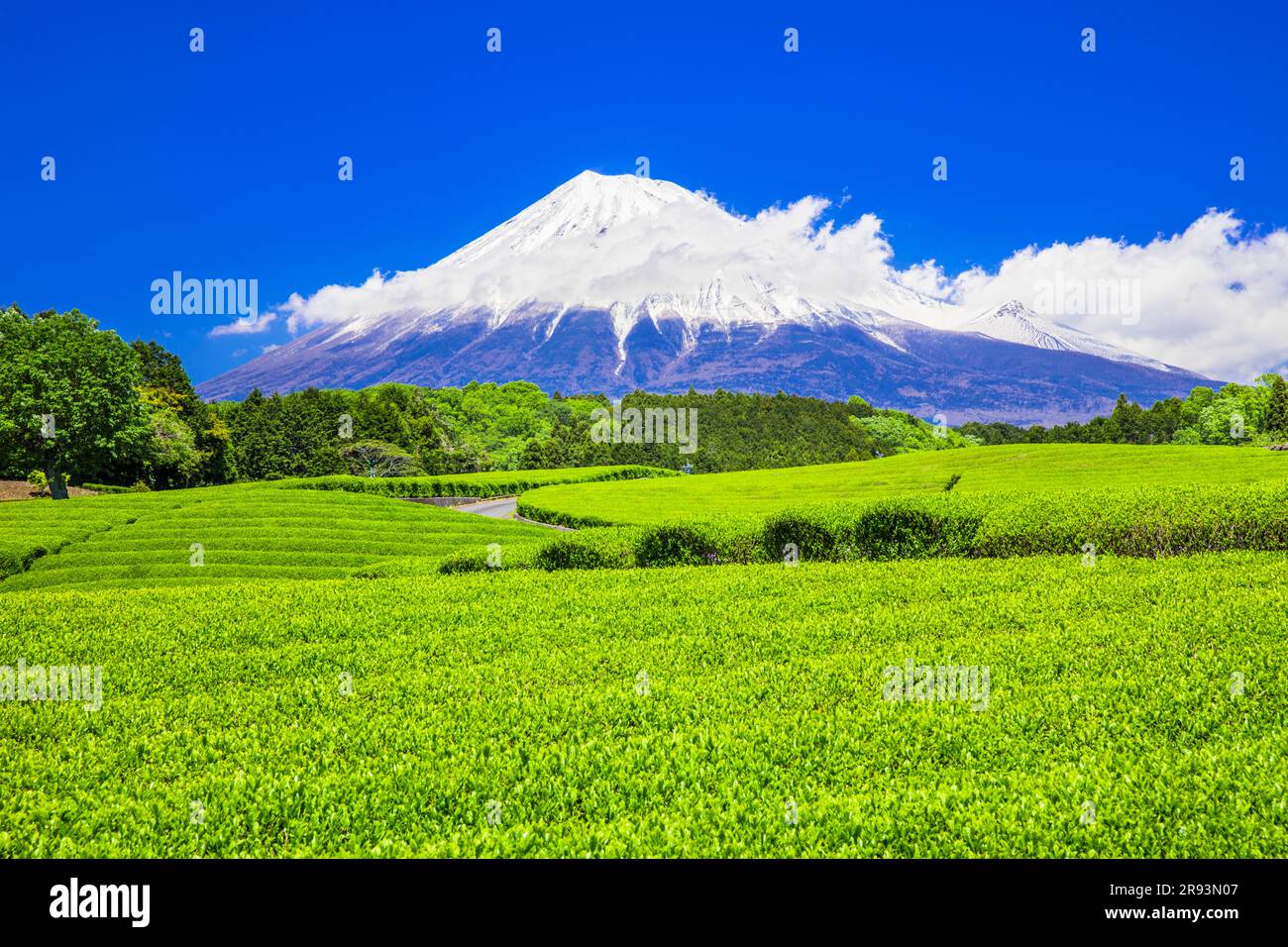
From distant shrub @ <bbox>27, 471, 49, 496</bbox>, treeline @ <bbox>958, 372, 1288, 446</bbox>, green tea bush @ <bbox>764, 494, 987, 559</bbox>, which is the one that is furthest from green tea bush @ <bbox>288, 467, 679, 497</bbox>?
treeline @ <bbox>958, 372, 1288, 446</bbox>

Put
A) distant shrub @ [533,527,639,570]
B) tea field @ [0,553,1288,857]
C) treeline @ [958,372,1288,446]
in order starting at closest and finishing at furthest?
tea field @ [0,553,1288,857], distant shrub @ [533,527,639,570], treeline @ [958,372,1288,446]

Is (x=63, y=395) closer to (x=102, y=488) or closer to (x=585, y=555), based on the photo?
(x=102, y=488)

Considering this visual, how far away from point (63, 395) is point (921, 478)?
4888cm

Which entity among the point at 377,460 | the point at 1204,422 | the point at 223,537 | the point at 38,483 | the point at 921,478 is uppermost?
the point at 1204,422

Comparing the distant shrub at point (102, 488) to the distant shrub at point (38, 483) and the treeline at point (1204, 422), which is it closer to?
the distant shrub at point (38, 483)

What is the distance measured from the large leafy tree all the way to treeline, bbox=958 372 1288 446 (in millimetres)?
87892

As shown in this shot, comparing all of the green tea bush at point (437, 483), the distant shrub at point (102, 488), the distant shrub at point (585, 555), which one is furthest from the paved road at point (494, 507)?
the distant shrub at point (585, 555)

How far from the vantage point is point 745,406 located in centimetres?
13475

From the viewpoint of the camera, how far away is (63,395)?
42.4 metres

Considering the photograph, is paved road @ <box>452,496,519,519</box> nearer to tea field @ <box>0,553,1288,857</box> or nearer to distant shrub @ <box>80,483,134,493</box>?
distant shrub @ <box>80,483,134,493</box>

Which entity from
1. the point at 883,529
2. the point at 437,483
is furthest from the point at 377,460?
the point at 883,529

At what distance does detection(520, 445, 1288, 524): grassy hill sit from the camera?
1287 inches

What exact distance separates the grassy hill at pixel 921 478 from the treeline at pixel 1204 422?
47.4 meters

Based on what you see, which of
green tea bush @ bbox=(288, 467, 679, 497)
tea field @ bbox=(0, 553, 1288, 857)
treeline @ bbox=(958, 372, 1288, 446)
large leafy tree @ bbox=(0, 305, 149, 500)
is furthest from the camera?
treeline @ bbox=(958, 372, 1288, 446)
